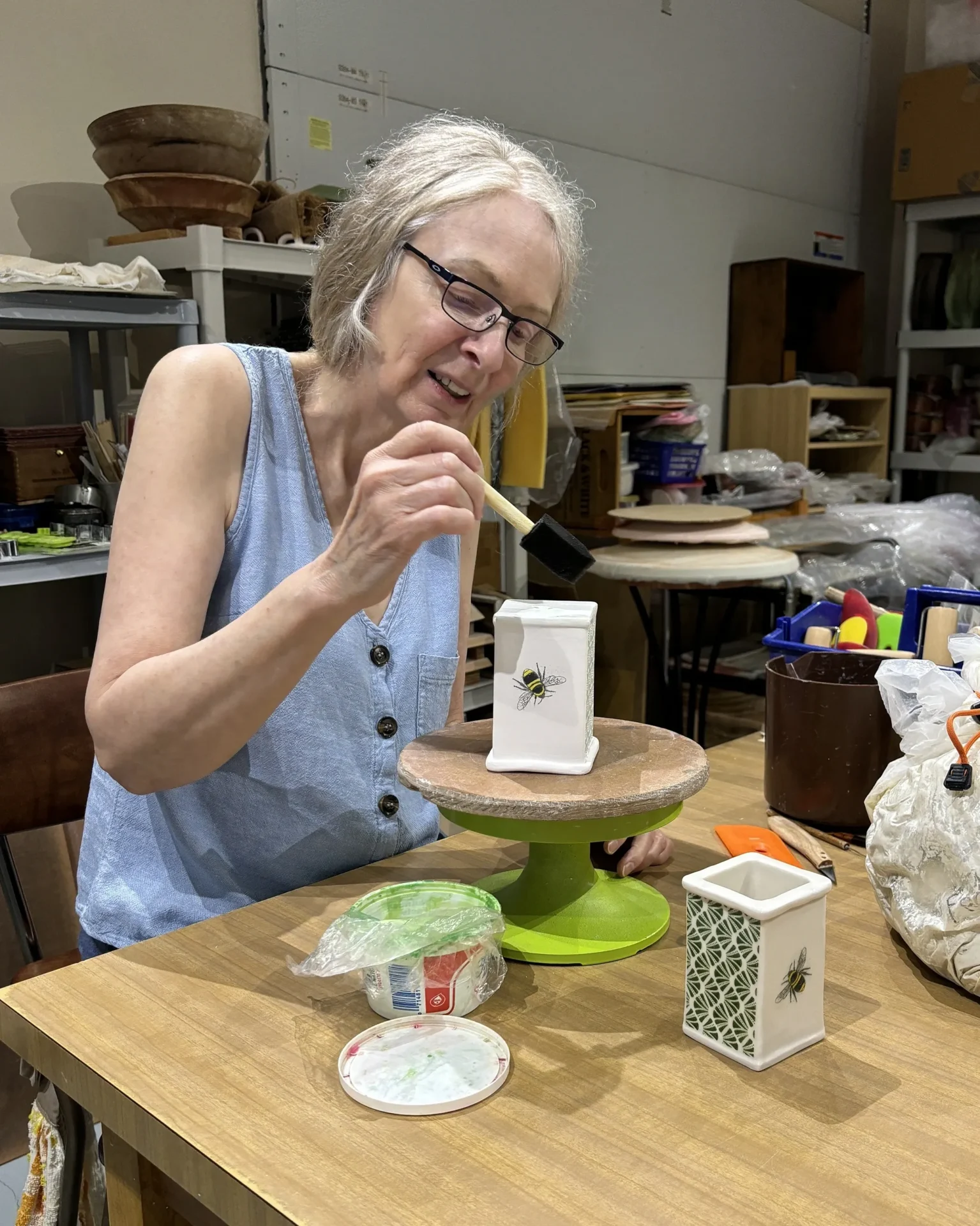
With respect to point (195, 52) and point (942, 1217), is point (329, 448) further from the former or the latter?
point (195, 52)

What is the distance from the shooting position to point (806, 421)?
155 inches

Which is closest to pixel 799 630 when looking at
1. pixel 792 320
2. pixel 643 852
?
pixel 643 852

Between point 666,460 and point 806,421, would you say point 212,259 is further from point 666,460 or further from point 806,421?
point 806,421

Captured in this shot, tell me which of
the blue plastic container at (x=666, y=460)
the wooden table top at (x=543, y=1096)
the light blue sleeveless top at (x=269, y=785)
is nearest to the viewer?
the wooden table top at (x=543, y=1096)

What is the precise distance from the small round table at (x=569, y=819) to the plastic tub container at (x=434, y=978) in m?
0.07

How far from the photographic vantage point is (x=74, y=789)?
1.47 meters

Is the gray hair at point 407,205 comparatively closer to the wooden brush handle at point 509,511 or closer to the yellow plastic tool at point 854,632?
the wooden brush handle at point 509,511

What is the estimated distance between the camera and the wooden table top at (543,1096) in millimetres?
613

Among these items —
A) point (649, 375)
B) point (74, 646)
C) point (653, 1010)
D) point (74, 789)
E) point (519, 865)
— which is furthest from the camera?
point (649, 375)

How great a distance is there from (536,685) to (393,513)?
7.9 inches

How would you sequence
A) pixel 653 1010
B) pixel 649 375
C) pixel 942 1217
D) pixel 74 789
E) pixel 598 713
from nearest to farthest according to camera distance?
pixel 942 1217
pixel 653 1010
pixel 74 789
pixel 598 713
pixel 649 375

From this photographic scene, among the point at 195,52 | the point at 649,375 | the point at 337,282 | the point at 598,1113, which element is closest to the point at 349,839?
the point at 598,1113

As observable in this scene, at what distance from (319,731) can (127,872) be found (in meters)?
0.23

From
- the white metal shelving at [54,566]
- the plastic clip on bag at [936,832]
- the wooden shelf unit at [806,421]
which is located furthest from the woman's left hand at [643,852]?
the wooden shelf unit at [806,421]
